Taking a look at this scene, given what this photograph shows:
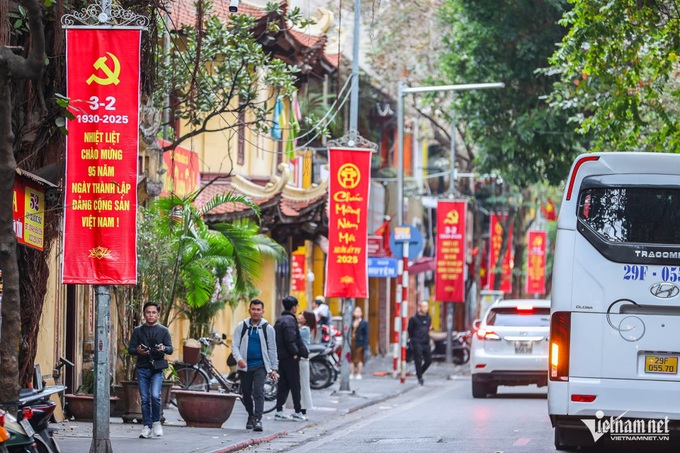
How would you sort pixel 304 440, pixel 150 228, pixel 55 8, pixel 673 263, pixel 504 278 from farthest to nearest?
pixel 504 278
pixel 150 228
pixel 304 440
pixel 55 8
pixel 673 263

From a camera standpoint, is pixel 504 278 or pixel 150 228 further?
pixel 504 278

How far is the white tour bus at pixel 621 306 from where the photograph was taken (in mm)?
13742

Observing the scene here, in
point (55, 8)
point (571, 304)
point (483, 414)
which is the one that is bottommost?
point (483, 414)

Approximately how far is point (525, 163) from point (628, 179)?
19682 mm

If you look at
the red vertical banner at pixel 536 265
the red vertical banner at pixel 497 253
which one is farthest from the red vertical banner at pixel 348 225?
the red vertical banner at pixel 536 265

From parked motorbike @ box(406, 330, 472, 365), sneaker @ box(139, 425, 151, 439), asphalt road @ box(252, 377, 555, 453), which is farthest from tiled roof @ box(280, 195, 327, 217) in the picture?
sneaker @ box(139, 425, 151, 439)

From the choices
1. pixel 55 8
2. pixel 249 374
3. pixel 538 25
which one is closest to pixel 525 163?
pixel 538 25

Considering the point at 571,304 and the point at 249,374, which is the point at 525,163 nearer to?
the point at 249,374

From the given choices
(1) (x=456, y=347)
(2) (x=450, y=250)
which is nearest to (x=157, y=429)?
(2) (x=450, y=250)

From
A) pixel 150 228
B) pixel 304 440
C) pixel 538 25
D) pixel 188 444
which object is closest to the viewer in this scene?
pixel 188 444

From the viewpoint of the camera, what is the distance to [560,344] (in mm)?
13930

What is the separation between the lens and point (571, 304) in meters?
13.9

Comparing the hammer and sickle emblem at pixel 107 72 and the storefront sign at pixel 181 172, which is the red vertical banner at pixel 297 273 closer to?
the storefront sign at pixel 181 172

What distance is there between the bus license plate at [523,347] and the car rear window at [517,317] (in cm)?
36
